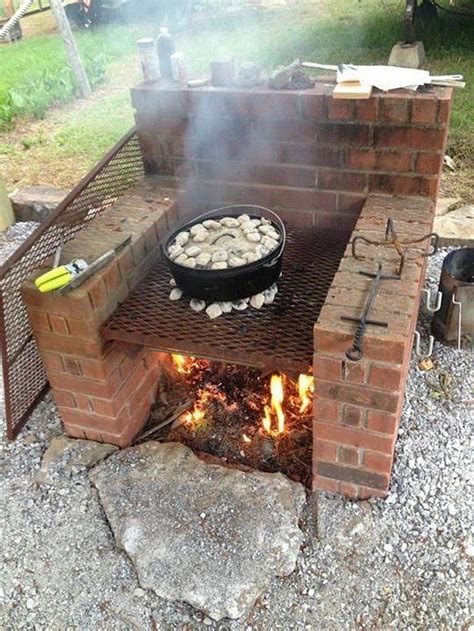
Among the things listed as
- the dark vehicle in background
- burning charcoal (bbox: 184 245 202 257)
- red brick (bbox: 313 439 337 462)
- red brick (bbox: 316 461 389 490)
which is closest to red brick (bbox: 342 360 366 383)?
red brick (bbox: 313 439 337 462)

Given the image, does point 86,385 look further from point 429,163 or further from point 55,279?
point 429,163

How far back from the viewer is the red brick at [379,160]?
2.47 metres

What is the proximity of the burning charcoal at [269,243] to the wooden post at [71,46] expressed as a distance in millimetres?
5653

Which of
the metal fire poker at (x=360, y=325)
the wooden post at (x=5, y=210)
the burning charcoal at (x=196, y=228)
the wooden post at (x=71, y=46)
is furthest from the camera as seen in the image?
the wooden post at (x=71, y=46)

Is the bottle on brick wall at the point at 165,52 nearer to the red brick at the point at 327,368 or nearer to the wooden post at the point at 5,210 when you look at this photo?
the red brick at the point at 327,368

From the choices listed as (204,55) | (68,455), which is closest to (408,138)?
(68,455)

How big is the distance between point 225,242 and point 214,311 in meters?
0.33

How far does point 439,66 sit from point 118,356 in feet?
20.0

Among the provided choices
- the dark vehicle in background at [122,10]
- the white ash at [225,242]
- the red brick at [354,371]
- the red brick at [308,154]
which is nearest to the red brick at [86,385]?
the white ash at [225,242]

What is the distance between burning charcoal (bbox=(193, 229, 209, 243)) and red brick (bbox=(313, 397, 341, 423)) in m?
0.89

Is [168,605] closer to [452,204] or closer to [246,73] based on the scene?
[246,73]

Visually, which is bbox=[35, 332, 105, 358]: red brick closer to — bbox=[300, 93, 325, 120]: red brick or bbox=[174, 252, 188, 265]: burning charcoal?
bbox=[174, 252, 188, 265]: burning charcoal

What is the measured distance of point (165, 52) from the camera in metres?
2.82

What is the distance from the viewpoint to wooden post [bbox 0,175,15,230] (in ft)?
14.6
